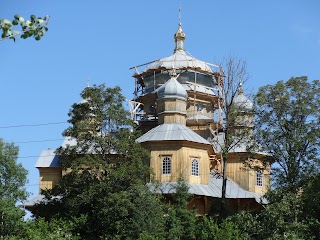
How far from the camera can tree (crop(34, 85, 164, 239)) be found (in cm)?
3111

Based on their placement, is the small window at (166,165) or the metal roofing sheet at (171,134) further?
the metal roofing sheet at (171,134)

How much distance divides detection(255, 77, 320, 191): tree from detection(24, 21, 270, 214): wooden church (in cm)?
127

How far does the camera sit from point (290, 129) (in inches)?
1219

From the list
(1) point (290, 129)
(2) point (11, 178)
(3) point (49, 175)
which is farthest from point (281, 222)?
(3) point (49, 175)

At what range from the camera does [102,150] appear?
3244 cm

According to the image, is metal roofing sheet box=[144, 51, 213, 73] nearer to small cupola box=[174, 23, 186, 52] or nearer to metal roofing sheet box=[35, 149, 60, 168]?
small cupola box=[174, 23, 186, 52]

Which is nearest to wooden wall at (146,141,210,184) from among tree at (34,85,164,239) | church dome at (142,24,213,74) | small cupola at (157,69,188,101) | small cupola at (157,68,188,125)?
small cupola at (157,68,188,125)

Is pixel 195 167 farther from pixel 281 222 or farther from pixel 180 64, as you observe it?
pixel 281 222

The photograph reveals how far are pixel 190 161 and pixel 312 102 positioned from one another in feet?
30.9

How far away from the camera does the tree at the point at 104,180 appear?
31109 millimetres

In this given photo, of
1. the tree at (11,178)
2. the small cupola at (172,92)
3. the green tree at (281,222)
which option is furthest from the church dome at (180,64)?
the green tree at (281,222)

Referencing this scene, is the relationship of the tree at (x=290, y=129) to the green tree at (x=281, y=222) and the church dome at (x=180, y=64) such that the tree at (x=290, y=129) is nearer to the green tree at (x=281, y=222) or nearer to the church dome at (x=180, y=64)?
the green tree at (x=281, y=222)

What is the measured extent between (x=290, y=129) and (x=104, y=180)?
29.4ft

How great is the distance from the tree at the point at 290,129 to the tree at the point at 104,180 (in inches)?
235
